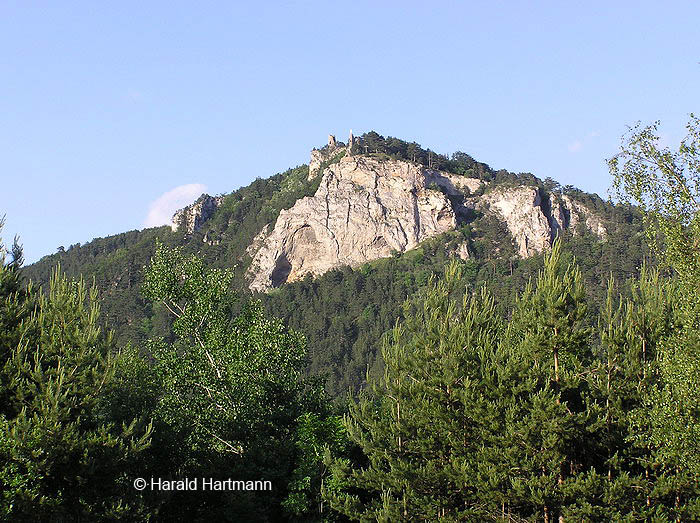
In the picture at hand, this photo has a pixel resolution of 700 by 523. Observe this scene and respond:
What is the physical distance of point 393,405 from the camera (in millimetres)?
23812

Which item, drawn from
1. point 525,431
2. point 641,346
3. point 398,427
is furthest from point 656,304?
point 398,427

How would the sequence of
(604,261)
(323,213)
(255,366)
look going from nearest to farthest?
(255,366) → (604,261) → (323,213)

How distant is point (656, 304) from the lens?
22359 millimetres

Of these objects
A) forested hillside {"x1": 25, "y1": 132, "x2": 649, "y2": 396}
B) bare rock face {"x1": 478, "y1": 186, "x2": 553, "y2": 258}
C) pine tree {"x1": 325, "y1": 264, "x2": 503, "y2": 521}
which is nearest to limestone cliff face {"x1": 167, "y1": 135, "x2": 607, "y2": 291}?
bare rock face {"x1": 478, "y1": 186, "x2": 553, "y2": 258}

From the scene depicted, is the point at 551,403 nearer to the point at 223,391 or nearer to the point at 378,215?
the point at 223,391

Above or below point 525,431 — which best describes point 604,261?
above

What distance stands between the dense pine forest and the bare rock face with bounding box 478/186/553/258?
13565 centimetres

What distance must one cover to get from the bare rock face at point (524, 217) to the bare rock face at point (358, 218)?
11.9 metres

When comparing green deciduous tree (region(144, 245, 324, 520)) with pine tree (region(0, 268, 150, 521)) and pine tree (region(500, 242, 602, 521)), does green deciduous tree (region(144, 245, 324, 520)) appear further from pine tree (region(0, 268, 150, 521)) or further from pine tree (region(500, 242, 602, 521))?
pine tree (region(500, 242, 602, 521))

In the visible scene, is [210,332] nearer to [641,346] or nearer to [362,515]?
[362,515]

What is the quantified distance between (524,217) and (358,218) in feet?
117

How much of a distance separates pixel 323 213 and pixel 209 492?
14947 centimetres

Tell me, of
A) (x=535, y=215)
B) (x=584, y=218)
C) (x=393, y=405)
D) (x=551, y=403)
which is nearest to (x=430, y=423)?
(x=393, y=405)

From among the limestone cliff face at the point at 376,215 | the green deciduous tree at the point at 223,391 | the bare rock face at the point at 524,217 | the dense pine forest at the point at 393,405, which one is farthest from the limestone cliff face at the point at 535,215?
the dense pine forest at the point at 393,405
